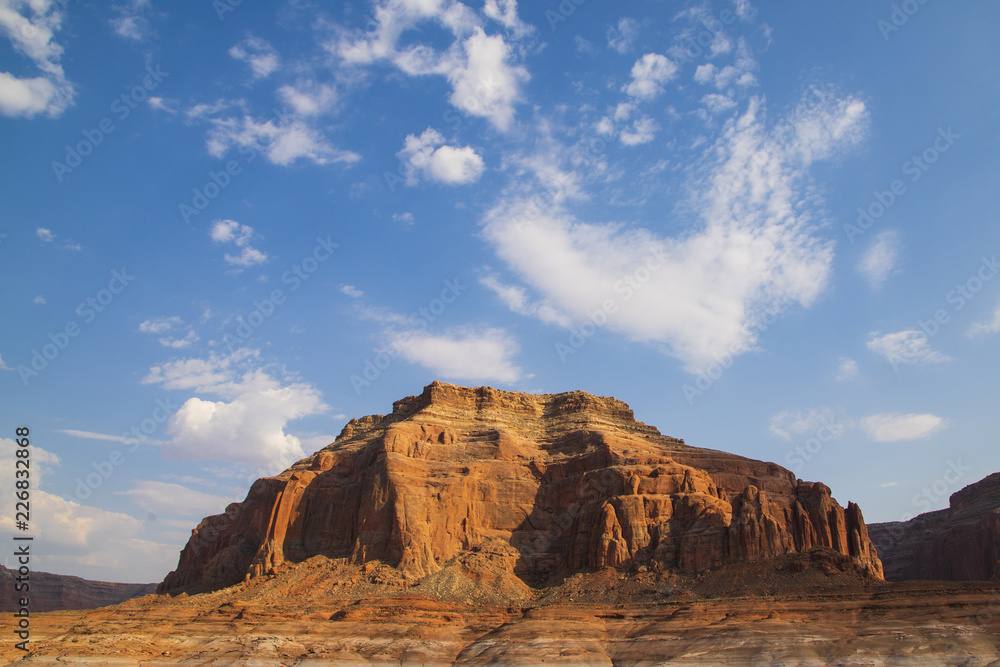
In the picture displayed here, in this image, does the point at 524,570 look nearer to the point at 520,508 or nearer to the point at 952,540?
the point at 520,508

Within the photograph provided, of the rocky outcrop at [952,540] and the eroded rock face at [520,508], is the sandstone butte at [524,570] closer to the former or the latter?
the eroded rock face at [520,508]

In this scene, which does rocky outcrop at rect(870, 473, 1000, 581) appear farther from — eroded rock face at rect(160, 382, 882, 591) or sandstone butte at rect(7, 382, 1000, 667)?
sandstone butte at rect(7, 382, 1000, 667)

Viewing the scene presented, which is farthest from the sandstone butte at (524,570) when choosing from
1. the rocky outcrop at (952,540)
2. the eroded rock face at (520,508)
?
the rocky outcrop at (952,540)

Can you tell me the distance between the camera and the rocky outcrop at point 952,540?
11475 cm

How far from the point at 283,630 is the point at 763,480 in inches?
2219

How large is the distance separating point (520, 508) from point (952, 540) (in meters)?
76.7

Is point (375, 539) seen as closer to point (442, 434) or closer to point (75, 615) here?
point (442, 434)

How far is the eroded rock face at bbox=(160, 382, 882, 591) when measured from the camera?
78688 mm

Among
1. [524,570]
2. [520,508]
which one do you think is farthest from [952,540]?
[524,570]

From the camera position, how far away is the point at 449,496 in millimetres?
89438

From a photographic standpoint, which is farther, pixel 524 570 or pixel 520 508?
pixel 520 508

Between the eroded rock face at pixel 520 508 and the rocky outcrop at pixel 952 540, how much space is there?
38.6 meters

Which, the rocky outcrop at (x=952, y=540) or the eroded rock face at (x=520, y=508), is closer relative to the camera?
the eroded rock face at (x=520, y=508)

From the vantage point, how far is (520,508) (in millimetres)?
91875
